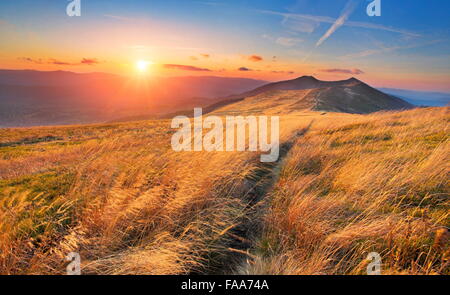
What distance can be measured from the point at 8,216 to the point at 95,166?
1.71m

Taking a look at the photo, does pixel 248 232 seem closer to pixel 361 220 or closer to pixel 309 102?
pixel 361 220

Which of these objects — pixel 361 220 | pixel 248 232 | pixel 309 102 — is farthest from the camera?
pixel 309 102

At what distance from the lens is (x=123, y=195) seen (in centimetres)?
374

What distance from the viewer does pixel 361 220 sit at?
3.04 meters

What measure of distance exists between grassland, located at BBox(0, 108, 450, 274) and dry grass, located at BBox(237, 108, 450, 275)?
2 cm

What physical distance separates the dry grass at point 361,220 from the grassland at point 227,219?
18 millimetres

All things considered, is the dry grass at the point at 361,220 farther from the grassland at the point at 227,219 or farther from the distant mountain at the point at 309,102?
the distant mountain at the point at 309,102

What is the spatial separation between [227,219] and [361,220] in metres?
1.83

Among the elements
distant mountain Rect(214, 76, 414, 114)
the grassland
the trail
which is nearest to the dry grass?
the grassland

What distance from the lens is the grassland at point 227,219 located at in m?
2.53

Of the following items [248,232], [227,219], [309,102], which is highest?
[309,102]

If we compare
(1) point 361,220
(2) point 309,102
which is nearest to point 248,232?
(1) point 361,220
